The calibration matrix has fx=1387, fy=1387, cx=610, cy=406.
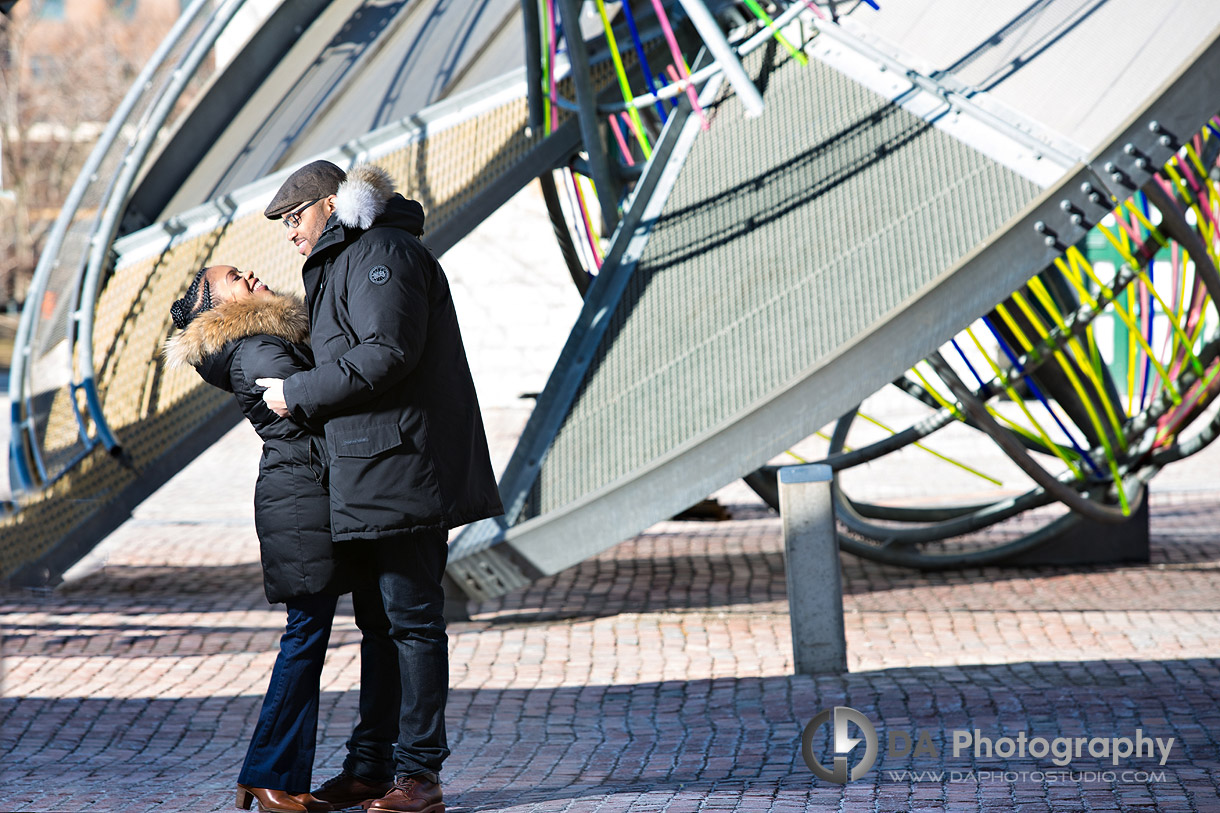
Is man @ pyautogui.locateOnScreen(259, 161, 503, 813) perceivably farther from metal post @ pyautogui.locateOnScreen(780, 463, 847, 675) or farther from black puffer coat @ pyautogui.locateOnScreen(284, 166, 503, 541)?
metal post @ pyautogui.locateOnScreen(780, 463, 847, 675)

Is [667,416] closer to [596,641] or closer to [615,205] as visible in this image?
[596,641]

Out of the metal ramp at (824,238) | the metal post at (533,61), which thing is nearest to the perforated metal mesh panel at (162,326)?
the metal post at (533,61)

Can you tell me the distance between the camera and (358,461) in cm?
327

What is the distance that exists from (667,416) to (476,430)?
2504 mm

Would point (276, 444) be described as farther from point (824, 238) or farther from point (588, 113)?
point (588, 113)

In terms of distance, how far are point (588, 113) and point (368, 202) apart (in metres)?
3.59

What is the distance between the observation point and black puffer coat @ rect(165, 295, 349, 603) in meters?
3.40

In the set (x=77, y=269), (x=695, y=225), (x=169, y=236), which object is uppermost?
(x=169, y=236)

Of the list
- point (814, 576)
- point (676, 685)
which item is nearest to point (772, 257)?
point (814, 576)

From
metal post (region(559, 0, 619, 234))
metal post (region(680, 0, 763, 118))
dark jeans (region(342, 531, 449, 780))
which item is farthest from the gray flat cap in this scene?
metal post (region(559, 0, 619, 234))

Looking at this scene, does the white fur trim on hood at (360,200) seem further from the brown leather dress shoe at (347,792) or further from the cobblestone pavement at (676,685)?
the cobblestone pavement at (676,685)

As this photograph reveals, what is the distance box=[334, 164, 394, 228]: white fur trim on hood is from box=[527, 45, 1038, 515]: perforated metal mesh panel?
2491mm

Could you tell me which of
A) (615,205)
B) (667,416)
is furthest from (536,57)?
(667,416)

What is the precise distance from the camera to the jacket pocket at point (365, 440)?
3.25 metres
